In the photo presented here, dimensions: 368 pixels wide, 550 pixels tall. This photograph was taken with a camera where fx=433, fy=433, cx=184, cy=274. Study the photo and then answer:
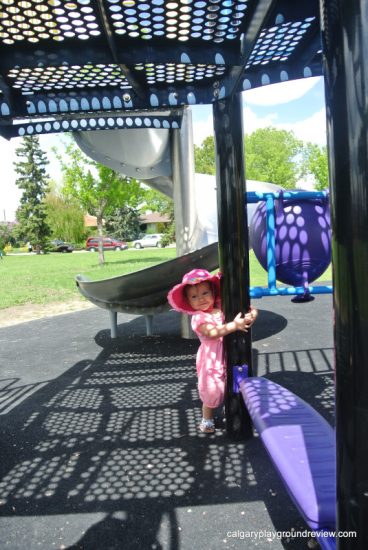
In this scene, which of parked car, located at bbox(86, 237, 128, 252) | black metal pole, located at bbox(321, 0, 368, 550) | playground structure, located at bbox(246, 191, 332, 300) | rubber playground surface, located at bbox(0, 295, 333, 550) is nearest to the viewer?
black metal pole, located at bbox(321, 0, 368, 550)

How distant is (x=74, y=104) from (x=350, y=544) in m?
2.87

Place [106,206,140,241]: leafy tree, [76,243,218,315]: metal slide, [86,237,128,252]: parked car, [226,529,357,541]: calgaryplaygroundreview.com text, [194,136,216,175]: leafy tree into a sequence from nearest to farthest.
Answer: [226,529,357,541]: calgaryplaygroundreview.com text → [76,243,218,315]: metal slide → [194,136,216,175]: leafy tree → [86,237,128,252]: parked car → [106,206,140,241]: leafy tree

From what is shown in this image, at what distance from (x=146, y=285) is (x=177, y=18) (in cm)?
441

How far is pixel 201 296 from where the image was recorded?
331 centimetres

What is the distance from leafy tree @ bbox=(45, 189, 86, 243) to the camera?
56500 millimetres

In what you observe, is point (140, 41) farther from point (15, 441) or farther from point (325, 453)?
point (15, 441)

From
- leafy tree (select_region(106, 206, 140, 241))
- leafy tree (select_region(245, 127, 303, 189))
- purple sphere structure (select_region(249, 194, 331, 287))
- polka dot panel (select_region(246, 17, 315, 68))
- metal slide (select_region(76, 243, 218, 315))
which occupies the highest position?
leafy tree (select_region(245, 127, 303, 189))

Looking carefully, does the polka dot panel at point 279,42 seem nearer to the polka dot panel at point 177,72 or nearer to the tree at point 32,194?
the polka dot panel at point 177,72

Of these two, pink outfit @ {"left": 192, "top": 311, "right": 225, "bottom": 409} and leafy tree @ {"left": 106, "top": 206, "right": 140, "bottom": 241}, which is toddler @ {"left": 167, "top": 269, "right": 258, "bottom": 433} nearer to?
pink outfit @ {"left": 192, "top": 311, "right": 225, "bottom": 409}

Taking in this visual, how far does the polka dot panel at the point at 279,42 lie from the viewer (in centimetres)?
227

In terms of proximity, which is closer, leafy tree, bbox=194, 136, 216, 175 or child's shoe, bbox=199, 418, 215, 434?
child's shoe, bbox=199, 418, 215, 434

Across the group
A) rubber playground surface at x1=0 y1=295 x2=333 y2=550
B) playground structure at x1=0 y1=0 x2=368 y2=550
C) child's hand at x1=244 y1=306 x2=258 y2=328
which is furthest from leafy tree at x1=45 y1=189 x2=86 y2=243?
child's hand at x1=244 y1=306 x2=258 y2=328

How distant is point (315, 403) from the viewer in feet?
12.4

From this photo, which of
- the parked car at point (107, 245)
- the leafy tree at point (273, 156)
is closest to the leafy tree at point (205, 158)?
the leafy tree at point (273, 156)
